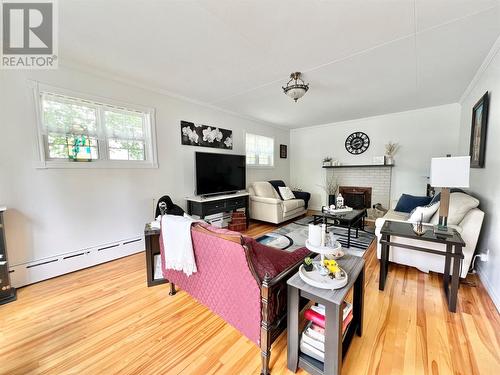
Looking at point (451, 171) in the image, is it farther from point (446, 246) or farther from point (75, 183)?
point (75, 183)

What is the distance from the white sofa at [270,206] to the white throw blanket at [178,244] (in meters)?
2.62

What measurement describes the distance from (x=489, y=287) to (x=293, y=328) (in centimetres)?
216

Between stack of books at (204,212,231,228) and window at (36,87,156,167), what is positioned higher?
window at (36,87,156,167)

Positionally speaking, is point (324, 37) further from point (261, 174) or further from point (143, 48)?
point (261, 174)

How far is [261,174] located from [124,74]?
344cm

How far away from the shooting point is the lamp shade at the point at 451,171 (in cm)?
180

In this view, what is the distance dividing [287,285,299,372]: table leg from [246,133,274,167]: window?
3912mm

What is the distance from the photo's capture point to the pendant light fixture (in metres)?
2.54

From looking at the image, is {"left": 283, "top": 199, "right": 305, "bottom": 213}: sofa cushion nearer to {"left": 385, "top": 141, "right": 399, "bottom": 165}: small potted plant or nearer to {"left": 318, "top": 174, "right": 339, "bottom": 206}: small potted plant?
{"left": 318, "top": 174, "right": 339, "bottom": 206}: small potted plant

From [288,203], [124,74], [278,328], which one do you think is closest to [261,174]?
[288,203]

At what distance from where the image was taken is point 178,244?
160 cm

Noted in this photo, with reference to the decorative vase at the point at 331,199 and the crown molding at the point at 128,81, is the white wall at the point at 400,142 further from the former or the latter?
the crown molding at the point at 128,81

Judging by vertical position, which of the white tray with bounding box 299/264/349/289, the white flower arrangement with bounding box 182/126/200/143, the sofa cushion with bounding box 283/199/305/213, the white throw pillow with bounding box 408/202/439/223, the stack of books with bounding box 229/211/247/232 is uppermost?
the white flower arrangement with bounding box 182/126/200/143

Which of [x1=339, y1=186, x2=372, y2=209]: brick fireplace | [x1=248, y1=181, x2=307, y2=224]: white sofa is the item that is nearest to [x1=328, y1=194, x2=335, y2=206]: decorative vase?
[x1=339, y1=186, x2=372, y2=209]: brick fireplace
